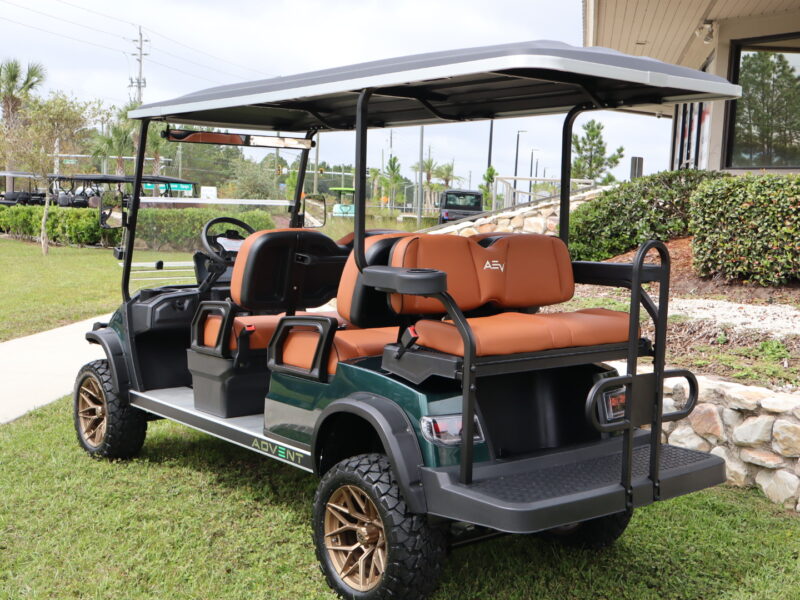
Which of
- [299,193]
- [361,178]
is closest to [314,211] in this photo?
[299,193]

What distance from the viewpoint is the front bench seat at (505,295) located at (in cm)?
301

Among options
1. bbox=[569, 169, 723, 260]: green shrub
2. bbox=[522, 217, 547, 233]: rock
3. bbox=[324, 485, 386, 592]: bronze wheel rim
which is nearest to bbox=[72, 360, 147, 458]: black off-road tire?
bbox=[324, 485, 386, 592]: bronze wheel rim

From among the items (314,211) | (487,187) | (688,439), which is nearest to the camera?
(688,439)

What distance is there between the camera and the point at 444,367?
2949mm

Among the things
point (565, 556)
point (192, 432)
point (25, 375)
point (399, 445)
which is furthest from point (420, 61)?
point (25, 375)

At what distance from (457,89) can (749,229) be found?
4.93 metres

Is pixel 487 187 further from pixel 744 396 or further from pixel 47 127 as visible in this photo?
pixel 744 396

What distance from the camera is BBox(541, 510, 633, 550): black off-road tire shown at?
3738mm

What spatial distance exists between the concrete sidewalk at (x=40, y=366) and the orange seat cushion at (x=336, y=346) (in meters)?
3.06

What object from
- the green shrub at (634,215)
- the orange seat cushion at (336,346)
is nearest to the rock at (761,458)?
the orange seat cushion at (336,346)

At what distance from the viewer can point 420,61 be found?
3080 millimetres

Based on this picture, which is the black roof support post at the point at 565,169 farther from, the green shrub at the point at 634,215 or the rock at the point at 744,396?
the green shrub at the point at 634,215

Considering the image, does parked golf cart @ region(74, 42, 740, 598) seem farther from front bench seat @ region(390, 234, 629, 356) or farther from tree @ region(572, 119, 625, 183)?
tree @ region(572, 119, 625, 183)

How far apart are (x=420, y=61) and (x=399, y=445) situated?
135 centimetres
